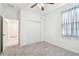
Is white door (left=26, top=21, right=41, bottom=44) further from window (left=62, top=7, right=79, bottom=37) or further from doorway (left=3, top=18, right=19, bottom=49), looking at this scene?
window (left=62, top=7, right=79, bottom=37)

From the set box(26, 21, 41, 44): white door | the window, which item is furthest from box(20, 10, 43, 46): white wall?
the window

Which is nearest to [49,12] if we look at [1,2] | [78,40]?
[78,40]

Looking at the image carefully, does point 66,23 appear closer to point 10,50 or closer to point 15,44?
point 15,44

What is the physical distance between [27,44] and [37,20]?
0.58 m

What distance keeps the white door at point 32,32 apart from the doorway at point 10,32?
0.27m

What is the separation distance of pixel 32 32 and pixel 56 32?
519 mm

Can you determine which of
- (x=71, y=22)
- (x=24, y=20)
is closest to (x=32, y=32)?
(x=24, y=20)

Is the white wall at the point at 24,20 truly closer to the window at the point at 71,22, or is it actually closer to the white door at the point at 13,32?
the white door at the point at 13,32

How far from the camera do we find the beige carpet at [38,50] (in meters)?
1.35

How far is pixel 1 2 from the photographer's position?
4.05 ft

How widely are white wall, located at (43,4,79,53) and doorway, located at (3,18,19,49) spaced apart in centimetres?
62

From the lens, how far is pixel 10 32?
1.38 metres

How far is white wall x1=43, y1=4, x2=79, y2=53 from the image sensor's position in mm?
1409

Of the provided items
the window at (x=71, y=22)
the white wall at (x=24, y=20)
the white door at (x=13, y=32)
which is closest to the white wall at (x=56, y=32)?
the window at (x=71, y=22)
